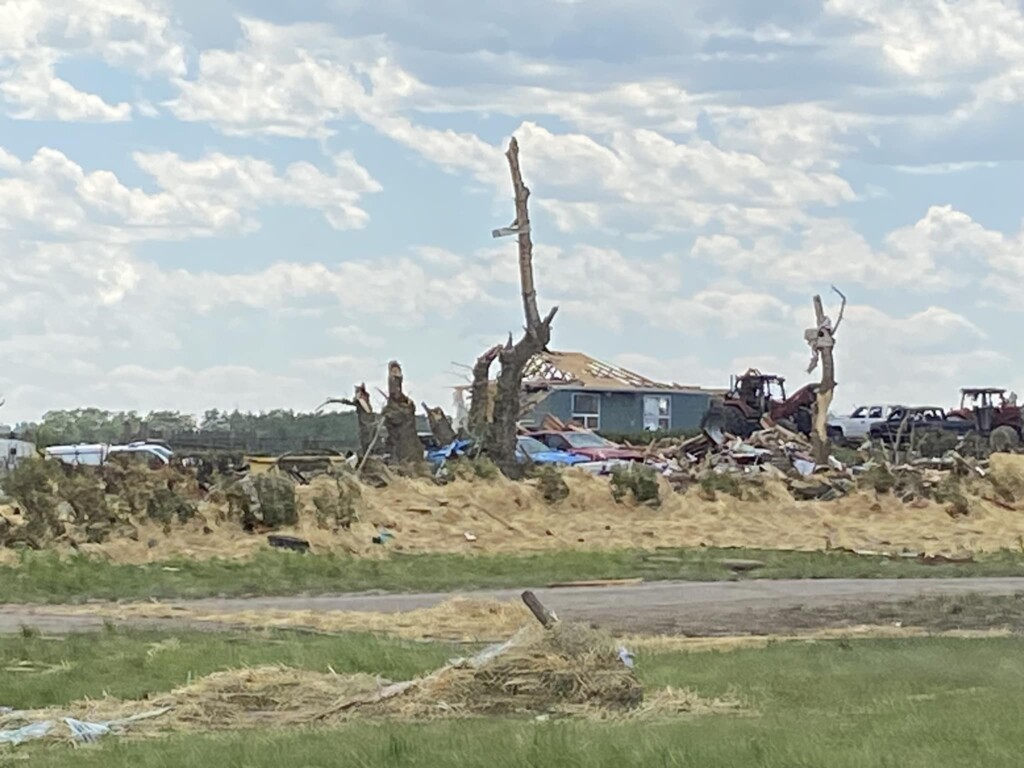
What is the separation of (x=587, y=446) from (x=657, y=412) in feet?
84.2

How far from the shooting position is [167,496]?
98.9 ft

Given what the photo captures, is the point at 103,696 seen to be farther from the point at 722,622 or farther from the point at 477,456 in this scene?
the point at 477,456

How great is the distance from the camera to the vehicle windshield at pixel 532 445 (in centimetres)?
5019

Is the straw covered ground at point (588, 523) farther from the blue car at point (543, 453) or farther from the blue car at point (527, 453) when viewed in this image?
the blue car at point (543, 453)

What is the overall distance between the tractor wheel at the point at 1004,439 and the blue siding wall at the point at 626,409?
15334 mm

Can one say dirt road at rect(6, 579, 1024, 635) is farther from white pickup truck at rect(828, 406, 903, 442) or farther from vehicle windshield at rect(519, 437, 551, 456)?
white pickup truck at rect(828, 406, 903, 442)

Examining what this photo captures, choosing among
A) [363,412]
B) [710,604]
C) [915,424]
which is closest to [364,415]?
[363,412]

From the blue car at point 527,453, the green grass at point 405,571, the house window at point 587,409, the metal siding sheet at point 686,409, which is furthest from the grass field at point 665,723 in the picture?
the metal siding sheet at point 686,409

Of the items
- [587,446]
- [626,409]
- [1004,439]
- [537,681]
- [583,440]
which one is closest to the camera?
[537,681]

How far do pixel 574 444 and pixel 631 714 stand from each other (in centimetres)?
4101

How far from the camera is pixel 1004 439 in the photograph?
57219mm

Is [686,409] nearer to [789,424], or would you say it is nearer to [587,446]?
[789,424]

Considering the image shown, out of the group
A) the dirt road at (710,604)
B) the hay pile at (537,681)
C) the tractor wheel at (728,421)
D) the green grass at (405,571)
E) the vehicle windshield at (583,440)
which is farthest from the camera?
the tractor wheel at (728,421)

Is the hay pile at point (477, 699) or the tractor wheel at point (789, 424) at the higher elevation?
the tractor wheel at point (789, 424)
